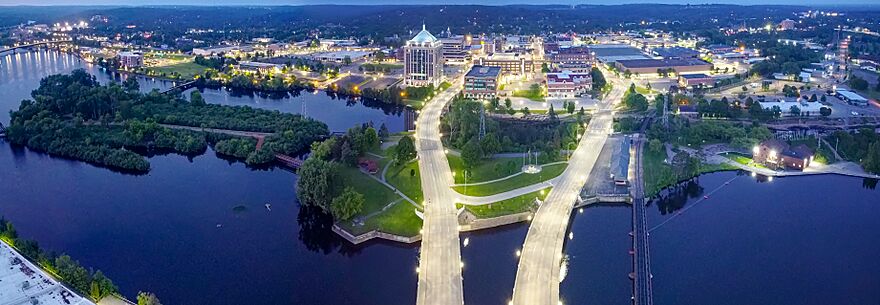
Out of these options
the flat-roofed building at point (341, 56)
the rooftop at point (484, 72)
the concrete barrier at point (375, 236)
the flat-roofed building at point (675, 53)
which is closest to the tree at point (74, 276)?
the concrete barrier at point (375, 236)

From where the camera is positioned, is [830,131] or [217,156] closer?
[217,156]

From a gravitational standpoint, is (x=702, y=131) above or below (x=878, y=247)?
above

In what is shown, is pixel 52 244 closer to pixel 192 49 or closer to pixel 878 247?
pixel 878 247

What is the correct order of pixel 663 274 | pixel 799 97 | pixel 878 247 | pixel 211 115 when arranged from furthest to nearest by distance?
pixel 799 97
pixel 211 115
pixel 878 247
pixel 663 274

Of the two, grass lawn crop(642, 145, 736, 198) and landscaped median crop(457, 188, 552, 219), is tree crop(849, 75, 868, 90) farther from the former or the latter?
landscaped median crop(457, 188, 552, 219)

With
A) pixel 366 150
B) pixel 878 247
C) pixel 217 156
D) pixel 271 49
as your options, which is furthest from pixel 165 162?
pixel 271 49

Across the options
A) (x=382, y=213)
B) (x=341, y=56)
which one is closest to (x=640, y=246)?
(x=382, y=213)

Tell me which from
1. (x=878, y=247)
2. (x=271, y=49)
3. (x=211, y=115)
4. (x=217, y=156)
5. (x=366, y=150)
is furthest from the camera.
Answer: (x=271, y=49)

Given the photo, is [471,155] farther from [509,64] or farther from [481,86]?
[509,64]
